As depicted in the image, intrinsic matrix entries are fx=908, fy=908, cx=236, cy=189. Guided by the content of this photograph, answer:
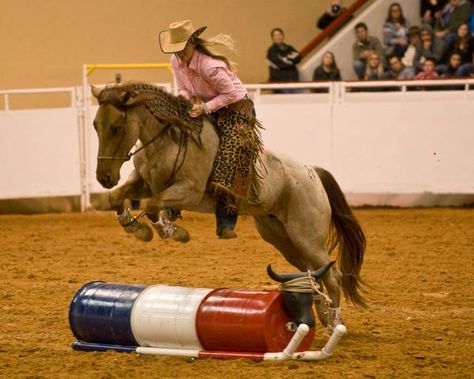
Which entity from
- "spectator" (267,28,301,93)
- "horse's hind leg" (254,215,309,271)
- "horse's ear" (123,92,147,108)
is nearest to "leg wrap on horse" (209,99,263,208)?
"horse's hind leg" (254,215,309,271)

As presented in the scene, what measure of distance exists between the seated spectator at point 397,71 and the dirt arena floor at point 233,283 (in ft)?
6.80

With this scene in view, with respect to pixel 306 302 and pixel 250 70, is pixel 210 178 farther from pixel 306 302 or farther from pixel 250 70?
pixel 250 70

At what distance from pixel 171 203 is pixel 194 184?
0.70 feet

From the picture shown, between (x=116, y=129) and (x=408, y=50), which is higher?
(x=408, y=50)

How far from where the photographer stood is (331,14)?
49.5 ft

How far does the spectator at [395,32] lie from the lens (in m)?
13.6

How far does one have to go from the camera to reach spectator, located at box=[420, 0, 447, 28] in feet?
46.0

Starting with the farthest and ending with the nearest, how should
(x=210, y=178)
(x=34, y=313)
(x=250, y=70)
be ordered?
(x=250, y=70), (x=34, y=313), (x=210, y=178)

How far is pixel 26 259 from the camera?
927 cm

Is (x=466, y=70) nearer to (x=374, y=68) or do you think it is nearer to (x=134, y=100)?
(x=374, y=68)

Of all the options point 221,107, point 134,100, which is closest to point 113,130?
point 134,100

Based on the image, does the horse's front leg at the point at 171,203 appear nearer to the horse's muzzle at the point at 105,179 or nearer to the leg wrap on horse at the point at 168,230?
the leg wrap on horse at the point at 168,230

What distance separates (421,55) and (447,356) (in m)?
8.74

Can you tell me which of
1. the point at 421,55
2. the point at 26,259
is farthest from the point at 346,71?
the point at 26,259
